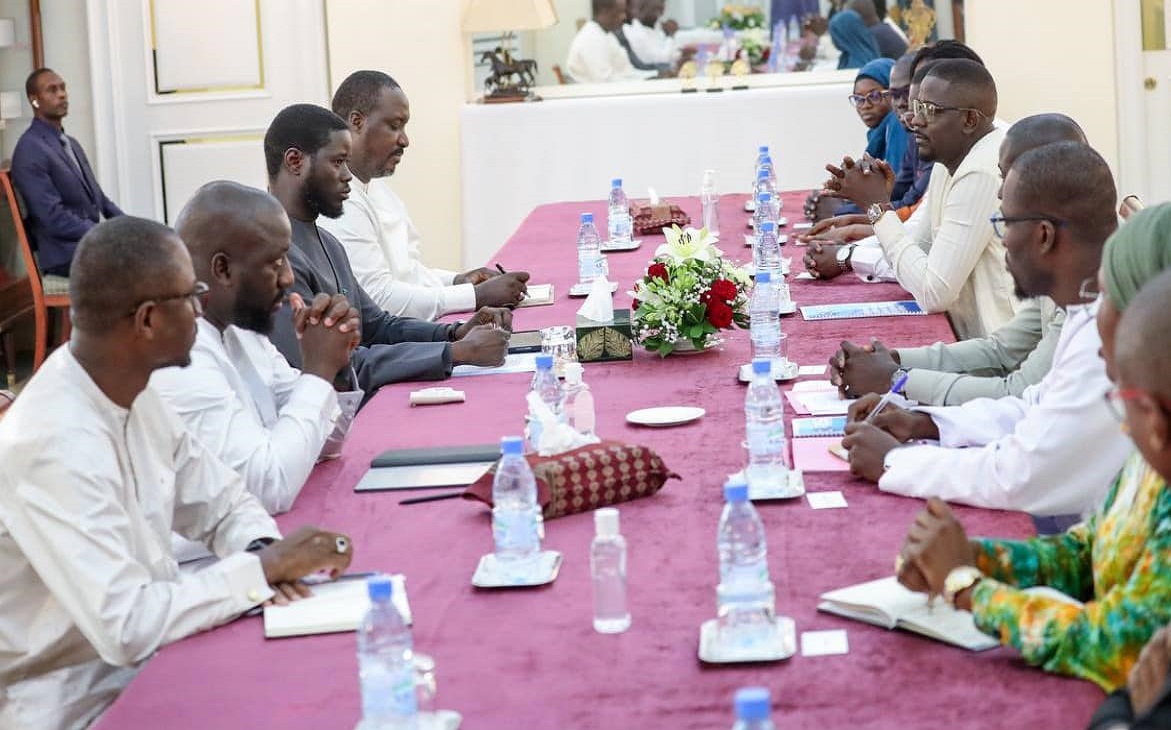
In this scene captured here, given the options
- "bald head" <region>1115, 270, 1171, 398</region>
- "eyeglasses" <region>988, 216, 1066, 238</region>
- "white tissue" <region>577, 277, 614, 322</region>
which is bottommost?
"white tissue" <region>577, 277, 614, 322</region>

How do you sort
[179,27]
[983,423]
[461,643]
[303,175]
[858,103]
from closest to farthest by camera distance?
[461,643], [983,423], [303,175], [858,103], [179,27]

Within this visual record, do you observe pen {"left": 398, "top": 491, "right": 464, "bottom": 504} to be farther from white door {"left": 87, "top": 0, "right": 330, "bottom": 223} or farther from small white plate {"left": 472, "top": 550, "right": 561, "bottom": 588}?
white door {"left": 87, "top": 0, "right": 330, "bottom": 223}

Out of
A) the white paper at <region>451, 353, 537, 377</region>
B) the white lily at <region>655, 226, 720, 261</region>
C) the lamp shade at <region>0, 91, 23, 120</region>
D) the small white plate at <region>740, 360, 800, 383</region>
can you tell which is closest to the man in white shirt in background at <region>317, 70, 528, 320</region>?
the white paper at <region>451, 353, 537, 377</region>

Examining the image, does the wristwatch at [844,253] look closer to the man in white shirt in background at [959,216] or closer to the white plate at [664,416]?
the man in white shirt in background at [959,216]

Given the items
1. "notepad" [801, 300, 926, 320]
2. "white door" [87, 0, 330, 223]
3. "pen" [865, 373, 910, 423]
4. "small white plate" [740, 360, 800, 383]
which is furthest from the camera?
"white door" [87, 0, 330, 223]

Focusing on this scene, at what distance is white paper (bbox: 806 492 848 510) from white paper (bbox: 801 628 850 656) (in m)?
0.56

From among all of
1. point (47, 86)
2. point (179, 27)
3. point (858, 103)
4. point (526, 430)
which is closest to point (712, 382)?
point (526, 430)

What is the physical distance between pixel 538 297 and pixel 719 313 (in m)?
1.22

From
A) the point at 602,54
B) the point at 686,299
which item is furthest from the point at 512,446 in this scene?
the point at 602,54

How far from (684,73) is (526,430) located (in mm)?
6179

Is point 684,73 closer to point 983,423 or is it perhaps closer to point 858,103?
point 858,103

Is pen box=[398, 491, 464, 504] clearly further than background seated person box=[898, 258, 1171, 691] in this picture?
Yes

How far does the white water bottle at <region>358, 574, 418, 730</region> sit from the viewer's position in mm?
1880

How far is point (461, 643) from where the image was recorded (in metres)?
2.16
